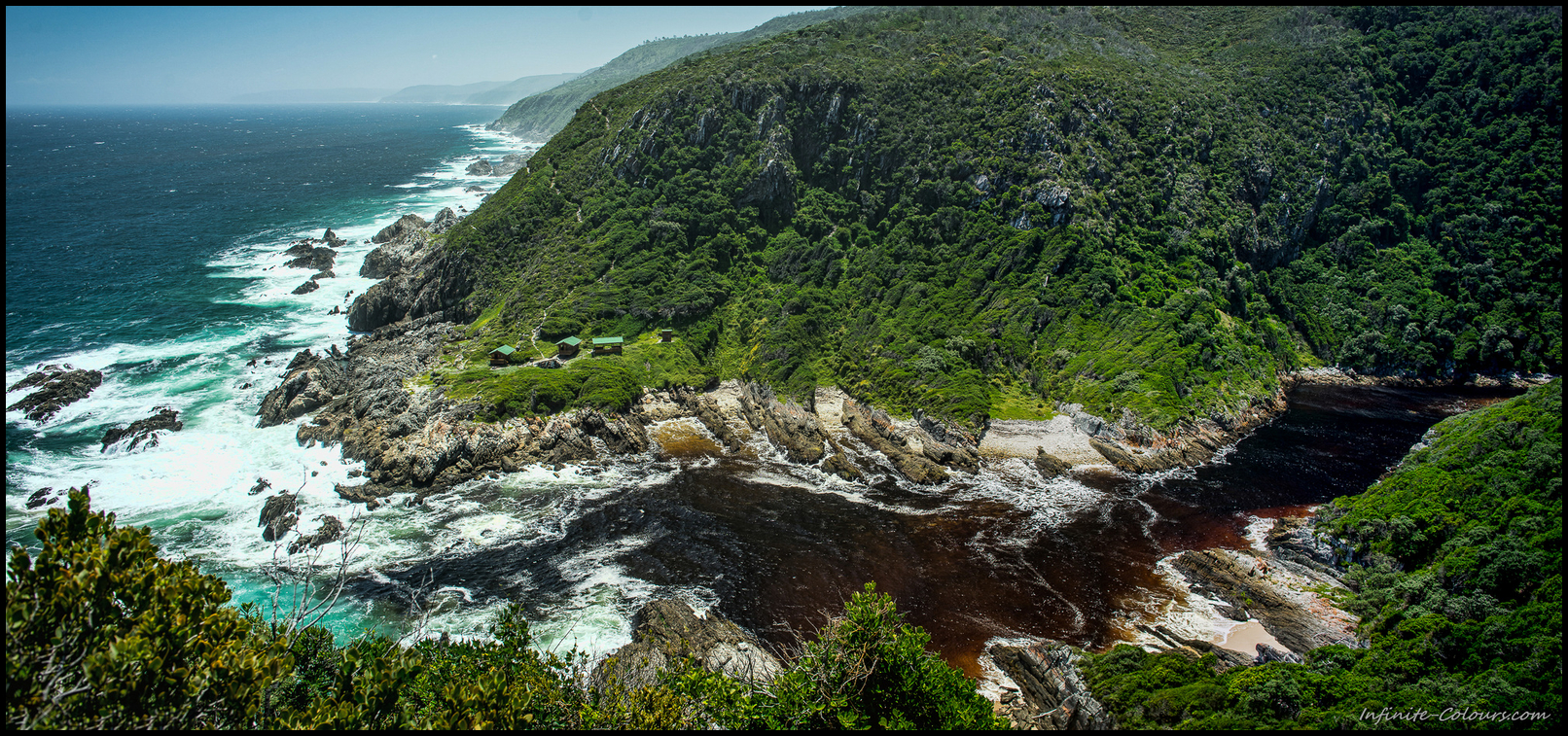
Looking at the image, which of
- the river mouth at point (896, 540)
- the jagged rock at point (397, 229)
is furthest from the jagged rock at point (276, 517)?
the jagged rock at point (397, 229)

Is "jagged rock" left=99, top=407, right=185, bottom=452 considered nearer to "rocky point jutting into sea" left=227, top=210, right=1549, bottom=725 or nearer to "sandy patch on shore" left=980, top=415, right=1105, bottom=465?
"rocky point jutting into sea" left=227, top=210, right=1549, bottom=725

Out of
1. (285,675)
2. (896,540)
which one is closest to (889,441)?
(896,540)

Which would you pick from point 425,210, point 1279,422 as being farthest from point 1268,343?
point 425,210

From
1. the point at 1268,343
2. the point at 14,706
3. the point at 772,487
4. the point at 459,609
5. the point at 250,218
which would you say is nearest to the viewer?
the point at 14,706

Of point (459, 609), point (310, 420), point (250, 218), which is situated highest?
point (250, 218)

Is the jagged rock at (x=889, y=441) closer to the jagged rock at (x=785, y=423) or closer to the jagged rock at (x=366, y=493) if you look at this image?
the jagged rock at (x=785, y=423)

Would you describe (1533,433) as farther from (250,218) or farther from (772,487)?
(250,218)

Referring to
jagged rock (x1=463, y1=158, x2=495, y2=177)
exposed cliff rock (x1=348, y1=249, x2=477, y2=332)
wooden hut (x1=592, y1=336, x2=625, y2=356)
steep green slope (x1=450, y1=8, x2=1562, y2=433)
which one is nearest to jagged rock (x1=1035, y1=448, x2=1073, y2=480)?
steep green slope (x1=450, y1=8, x2=1562, y2=433)
